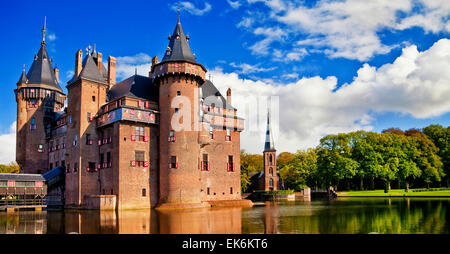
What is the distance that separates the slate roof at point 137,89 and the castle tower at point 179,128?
99.2 inches

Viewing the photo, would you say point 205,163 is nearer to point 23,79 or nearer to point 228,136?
point 228,136

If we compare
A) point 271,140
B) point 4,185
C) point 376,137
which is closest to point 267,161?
point 271,140

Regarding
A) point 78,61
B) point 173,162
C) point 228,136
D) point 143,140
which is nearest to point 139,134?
point 143,140

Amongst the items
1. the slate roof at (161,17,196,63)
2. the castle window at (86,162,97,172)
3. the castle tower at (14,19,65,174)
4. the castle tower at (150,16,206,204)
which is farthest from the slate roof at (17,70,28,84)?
the slate roof at (161,17,196,63)

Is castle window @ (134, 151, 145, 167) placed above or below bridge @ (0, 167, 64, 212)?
above

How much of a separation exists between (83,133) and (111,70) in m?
13.0

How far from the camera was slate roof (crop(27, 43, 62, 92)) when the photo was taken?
1929 inches

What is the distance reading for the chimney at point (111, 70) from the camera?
158 feet

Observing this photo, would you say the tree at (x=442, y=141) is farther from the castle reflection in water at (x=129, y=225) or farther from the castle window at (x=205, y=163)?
the castle reflection in water at (x=129, y=225)

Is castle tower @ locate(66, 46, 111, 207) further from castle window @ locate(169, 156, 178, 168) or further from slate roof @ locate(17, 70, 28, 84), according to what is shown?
slate roof @ locate(17, 70, 28, 84)

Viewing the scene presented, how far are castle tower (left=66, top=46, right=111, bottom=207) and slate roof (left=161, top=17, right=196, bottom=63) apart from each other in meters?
8.24
